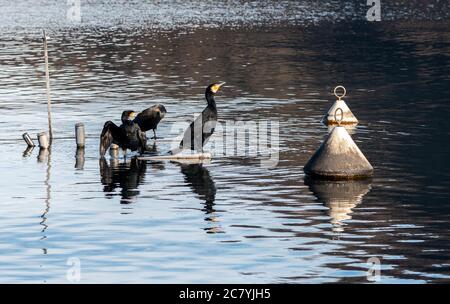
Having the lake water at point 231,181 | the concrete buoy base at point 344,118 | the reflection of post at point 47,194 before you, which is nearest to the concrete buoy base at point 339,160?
the lake water at point 231,181

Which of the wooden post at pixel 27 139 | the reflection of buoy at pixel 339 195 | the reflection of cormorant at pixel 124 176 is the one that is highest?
the wooden post at pixel 27 139

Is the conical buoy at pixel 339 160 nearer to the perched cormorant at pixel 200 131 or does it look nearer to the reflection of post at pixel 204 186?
the reflection of post at pixel 204 186

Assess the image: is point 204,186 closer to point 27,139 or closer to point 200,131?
point 200,131

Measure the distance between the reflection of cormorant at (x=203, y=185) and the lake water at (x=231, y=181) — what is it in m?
0.06

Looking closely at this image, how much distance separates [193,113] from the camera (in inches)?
1875

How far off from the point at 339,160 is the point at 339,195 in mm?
1961

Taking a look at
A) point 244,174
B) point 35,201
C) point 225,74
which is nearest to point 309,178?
point 244,174

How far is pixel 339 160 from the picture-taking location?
32.4 m

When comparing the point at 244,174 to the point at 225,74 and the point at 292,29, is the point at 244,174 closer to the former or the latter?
the point at 225,74

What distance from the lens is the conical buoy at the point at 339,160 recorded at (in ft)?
106

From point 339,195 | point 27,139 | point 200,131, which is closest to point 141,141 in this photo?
point 200,131

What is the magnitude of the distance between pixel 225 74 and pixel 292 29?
3609 centimetres

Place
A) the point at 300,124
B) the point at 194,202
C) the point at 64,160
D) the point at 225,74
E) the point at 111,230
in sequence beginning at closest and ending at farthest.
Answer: the point at 111,230 → the point at 194,202 → the point at 64,160 → the point at 300,124 → the point at 225,74
